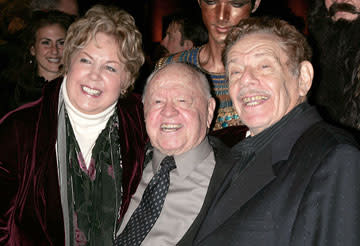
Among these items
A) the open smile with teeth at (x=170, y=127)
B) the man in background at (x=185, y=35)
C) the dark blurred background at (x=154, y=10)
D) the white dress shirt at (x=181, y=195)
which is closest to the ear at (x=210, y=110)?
the white dress shirt at (x=181, y=195)

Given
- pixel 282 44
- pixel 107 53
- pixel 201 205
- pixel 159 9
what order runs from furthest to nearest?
pixel 159 9 < pixel 107 53 < pixel 201 205 < pixel 282 44

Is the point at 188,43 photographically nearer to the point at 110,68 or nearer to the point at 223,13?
the point at 223,13

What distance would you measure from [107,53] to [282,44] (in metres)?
1.06

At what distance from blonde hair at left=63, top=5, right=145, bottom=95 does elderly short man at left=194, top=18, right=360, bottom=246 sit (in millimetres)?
678

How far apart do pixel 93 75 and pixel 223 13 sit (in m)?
1.11

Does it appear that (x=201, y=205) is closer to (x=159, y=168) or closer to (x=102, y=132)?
(x=159, y=168)

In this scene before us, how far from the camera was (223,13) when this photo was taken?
301 centimetres

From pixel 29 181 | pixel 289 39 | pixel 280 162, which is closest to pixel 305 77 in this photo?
pixel 289 39

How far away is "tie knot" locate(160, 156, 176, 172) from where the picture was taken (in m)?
2.22

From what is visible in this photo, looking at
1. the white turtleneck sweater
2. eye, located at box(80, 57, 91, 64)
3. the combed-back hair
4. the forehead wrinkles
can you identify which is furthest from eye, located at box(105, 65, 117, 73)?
the combed-back hair

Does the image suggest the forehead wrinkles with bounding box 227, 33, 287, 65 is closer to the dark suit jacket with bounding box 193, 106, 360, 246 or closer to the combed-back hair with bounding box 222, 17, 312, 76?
the combed-back hair with bounding box 222, 17, 312, 76

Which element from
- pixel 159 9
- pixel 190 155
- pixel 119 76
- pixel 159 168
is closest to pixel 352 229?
pixel 190 155

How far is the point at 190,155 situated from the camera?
87.5 inches

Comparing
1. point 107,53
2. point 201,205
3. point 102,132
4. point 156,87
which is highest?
point 107,53
